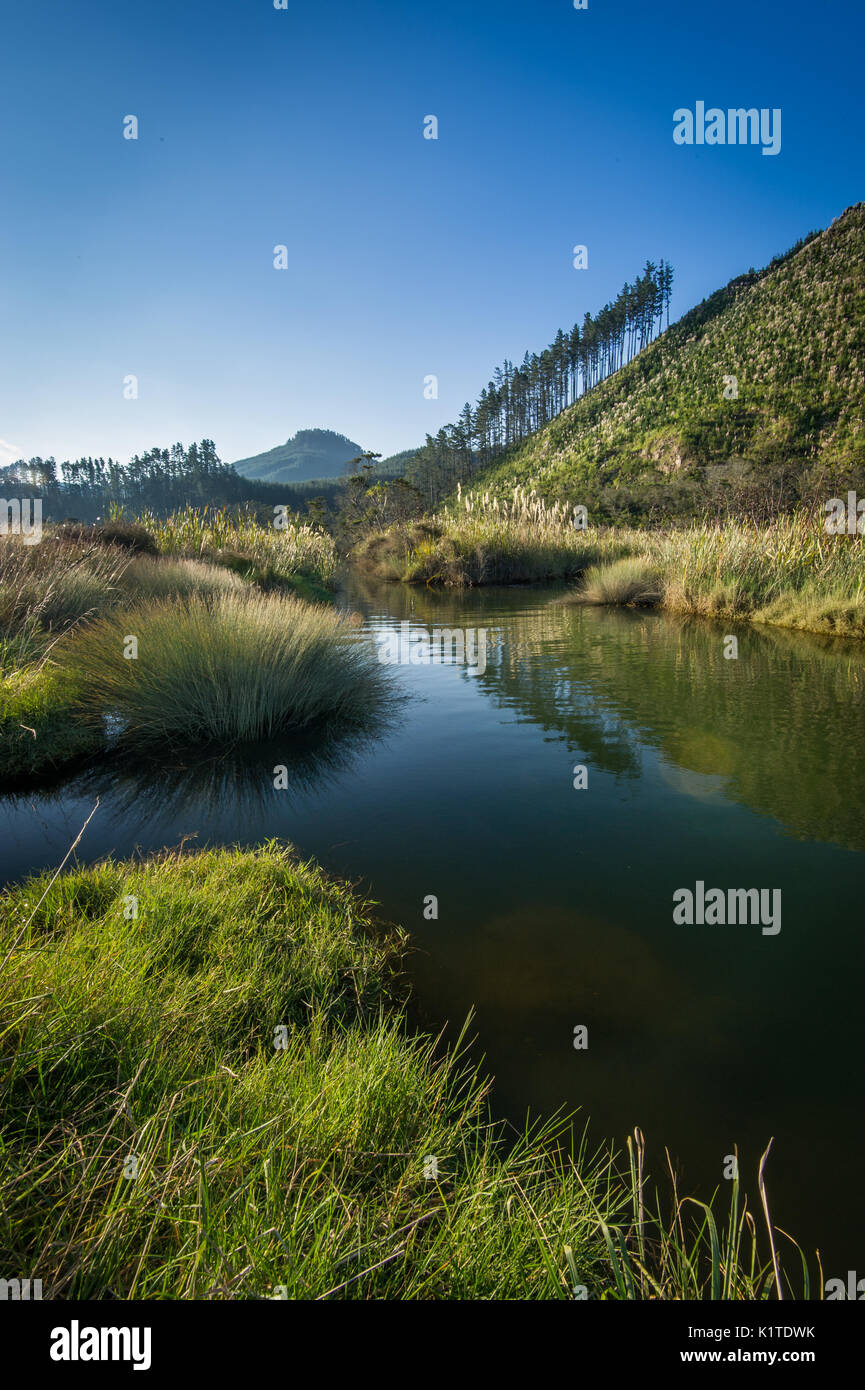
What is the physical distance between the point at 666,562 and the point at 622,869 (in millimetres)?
12659

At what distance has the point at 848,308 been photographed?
55656 millimetres

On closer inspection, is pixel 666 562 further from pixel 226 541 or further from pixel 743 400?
pixel 743 400

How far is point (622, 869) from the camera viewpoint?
337 centimetres

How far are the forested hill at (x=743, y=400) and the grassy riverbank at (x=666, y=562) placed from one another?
1790cm

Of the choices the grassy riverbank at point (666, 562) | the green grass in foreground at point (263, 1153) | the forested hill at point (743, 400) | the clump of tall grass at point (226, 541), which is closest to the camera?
the green grass in foreground at point (263, 1153)

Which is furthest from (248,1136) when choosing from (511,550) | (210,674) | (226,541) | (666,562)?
(511,550)

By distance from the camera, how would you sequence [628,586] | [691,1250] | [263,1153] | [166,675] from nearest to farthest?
1. [263,1153]
2. [691,1250]
3. [166,675]
4. [628,586]

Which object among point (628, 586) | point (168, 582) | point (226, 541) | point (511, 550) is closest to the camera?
point (168, 582)

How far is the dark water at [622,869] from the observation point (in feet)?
6.20

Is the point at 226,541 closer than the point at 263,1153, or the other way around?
the point at 263,1153

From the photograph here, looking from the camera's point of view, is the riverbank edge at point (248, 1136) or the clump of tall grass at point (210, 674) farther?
the clump of tall grass at point (210, 674)

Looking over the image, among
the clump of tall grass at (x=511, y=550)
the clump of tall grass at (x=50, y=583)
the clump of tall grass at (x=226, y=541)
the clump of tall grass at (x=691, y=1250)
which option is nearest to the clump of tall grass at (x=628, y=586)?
the clump of tall grass at (x=511, y=550)

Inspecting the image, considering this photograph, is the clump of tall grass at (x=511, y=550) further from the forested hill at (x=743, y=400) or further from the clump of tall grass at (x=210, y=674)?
the forested hill at (x=743, y=400)
